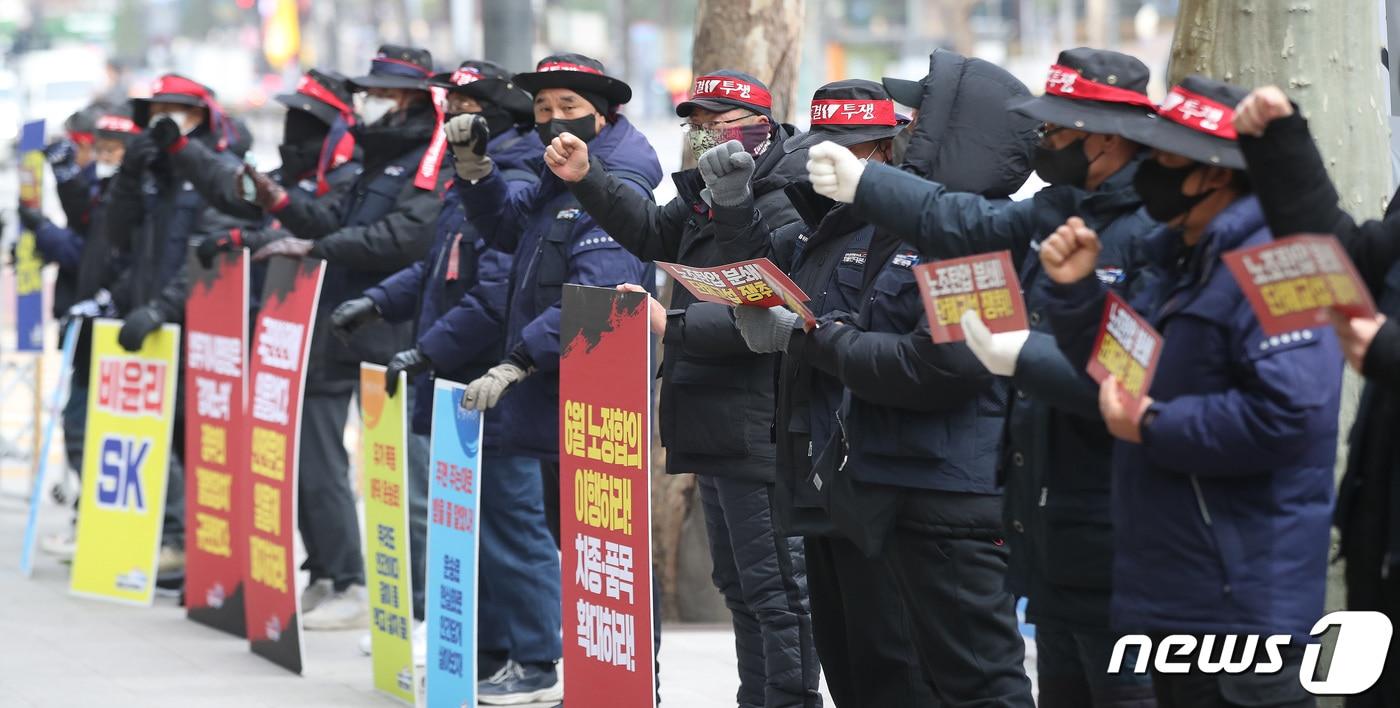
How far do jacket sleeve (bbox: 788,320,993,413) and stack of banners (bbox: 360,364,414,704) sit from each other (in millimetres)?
2508

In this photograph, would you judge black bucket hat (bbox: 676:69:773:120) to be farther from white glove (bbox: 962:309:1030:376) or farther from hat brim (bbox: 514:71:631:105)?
white glove (bbox: 962:309:1030:376)

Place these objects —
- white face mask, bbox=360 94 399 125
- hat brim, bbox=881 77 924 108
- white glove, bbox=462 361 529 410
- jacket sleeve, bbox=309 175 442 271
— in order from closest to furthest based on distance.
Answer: hat brim, bbox=881 77 924 108 → white glove, bbox=462 361 529 410 → jacket sleeve, bbox=309 175 442 271 → white face mask, bbox=360 94 399 125

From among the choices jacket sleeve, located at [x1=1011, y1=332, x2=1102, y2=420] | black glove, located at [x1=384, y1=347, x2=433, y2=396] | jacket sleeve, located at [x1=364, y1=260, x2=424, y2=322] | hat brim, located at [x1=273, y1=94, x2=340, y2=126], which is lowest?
black glove, located at [x1=384, y1=347, x2=433, y2=396]

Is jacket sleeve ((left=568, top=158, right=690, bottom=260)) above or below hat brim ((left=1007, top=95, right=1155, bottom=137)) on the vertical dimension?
below

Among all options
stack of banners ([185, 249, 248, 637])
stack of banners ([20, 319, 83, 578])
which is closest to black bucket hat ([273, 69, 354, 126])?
stack of banners ([185, 249, 248, 637])

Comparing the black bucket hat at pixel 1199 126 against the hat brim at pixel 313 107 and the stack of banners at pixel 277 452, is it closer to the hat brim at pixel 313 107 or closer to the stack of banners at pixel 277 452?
the stack of banners at pixel 277 452

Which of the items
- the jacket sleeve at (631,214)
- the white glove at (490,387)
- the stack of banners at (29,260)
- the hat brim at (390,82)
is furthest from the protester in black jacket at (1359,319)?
the stack of banners at (29,260)

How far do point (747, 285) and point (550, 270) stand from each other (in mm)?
1821

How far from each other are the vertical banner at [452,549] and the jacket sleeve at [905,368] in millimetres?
1991

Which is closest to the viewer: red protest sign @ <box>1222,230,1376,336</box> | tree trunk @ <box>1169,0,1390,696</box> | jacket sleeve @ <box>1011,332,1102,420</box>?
red protest sign @ <box>1222,230,1376,336</box>

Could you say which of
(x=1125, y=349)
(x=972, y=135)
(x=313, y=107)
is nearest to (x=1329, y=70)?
(x=972, y=135)

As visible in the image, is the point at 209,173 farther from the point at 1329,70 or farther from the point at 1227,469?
the point at 1227,469

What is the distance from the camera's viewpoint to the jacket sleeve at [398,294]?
7602mm

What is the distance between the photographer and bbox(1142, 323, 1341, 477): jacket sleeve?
3457 millimetres
